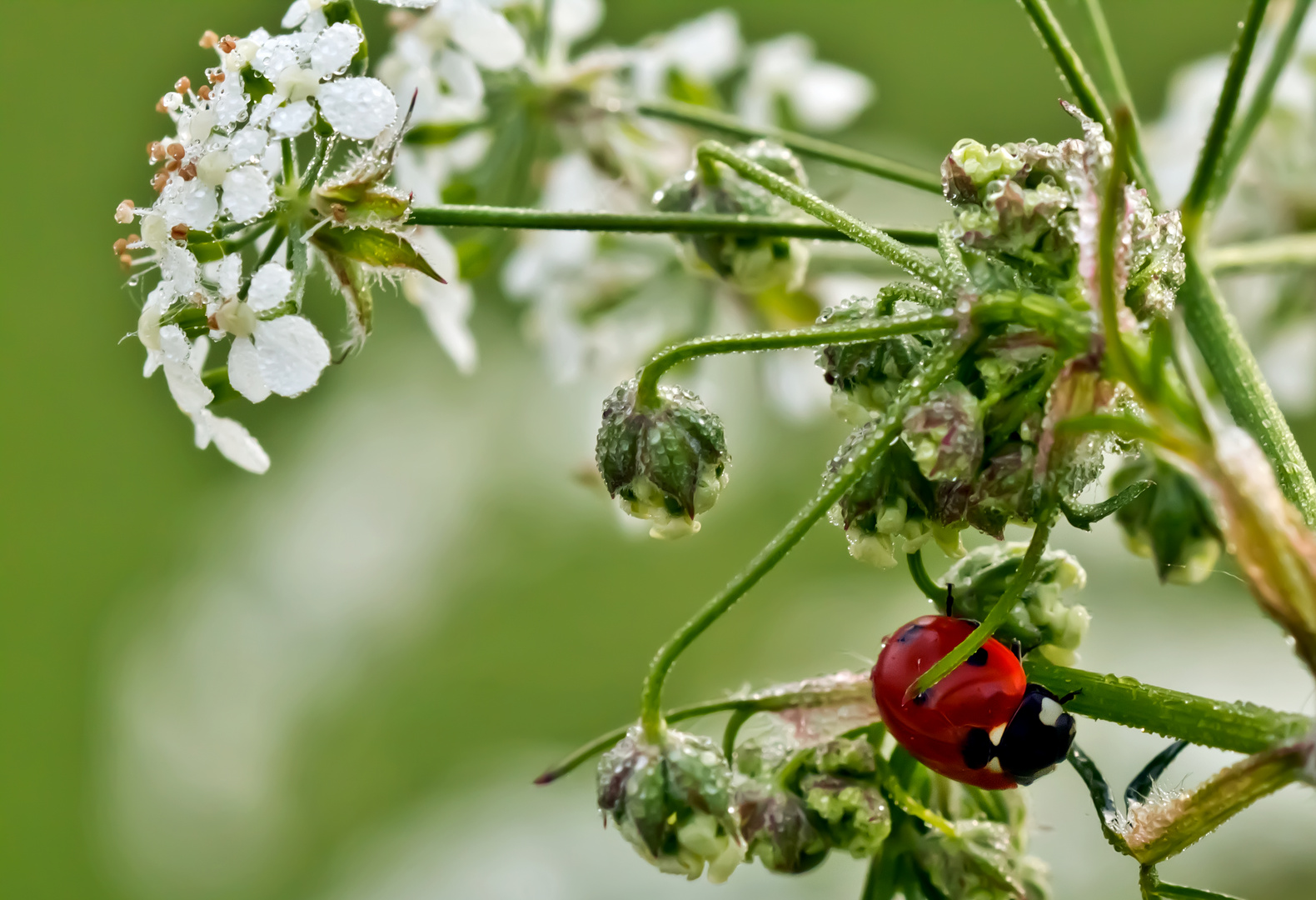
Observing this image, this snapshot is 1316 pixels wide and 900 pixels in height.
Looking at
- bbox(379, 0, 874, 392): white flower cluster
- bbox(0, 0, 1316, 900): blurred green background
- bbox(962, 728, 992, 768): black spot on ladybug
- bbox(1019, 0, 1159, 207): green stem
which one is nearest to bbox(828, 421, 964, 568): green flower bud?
bbox(962, 728, 992, 768): black spot on ladybug

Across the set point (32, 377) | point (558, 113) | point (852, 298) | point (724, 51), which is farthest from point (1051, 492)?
point (32, 377)

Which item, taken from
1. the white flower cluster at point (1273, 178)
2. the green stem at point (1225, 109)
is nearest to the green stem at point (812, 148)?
the green stem at point (1225, 109)

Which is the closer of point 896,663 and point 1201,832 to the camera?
point 1201,832

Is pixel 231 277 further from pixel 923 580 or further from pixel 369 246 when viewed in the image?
pixel 923 580

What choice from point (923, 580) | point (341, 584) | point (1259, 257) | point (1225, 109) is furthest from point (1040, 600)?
point (341, 584)

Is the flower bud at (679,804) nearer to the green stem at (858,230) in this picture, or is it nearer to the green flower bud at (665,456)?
the green flower bud at (665,456)

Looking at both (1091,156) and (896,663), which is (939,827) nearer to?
(896,663)

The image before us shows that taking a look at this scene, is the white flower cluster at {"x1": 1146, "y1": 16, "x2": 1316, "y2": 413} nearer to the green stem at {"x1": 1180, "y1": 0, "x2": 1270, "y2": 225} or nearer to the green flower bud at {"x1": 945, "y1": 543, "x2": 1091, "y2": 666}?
the green stem at {"x1": 1180, "y1": 0, "x2": 1270, "y2": 225}
